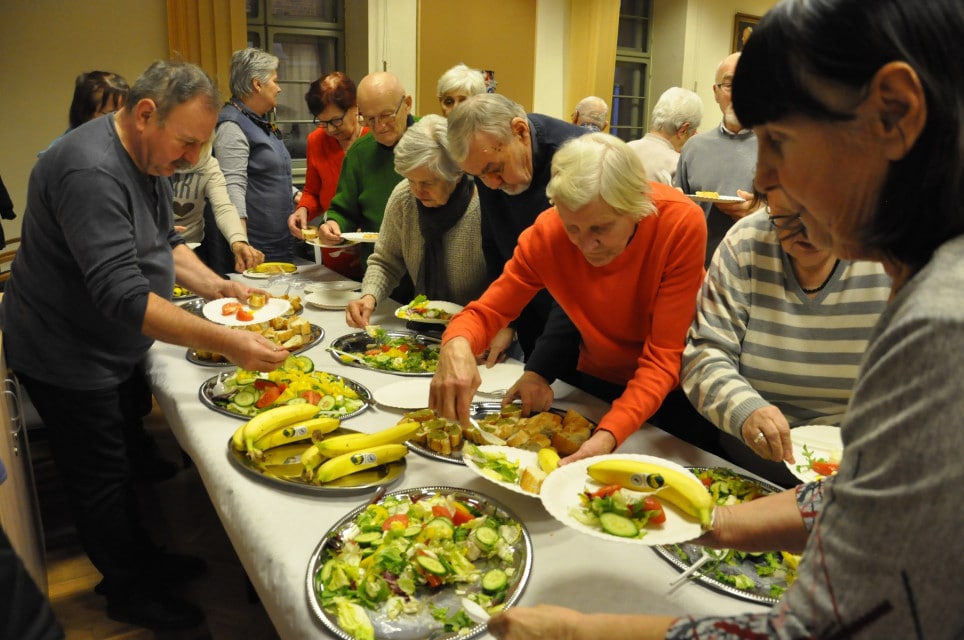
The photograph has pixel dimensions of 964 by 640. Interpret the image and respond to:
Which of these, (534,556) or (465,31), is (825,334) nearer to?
(534,556)

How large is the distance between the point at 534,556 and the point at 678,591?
0.25 m

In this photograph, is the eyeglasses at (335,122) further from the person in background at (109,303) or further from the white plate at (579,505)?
the white plate at (579,505)

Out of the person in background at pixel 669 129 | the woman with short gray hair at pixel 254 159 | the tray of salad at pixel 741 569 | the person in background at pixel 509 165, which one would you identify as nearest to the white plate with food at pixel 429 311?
the person in background at pixel 509 165

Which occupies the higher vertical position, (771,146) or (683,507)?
(771,146)

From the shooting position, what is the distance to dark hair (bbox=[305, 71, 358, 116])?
387 cm

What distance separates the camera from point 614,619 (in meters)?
0.79

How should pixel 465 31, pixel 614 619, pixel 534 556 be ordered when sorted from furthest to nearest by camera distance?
1. pixel 465 31
2. pixel 534 556
3. pixel 614 619

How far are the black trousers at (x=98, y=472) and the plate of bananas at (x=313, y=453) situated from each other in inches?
27.6

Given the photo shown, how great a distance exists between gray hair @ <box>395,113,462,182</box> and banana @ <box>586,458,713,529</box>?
1522mm

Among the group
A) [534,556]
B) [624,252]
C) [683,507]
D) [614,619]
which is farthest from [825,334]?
[614,619]

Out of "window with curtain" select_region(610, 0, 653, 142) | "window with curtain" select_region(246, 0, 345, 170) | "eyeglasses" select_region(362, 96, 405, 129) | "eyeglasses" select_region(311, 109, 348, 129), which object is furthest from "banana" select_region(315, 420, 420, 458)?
"window with curtain" select_region(610, 0, 653, 142)

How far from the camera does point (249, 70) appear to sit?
383cm

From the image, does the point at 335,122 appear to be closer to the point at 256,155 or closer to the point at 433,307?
the point at 256,155

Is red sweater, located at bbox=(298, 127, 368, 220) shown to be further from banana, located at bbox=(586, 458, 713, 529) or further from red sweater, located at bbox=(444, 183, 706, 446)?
banana, located at bbox=(586, 458, 713, 529)
